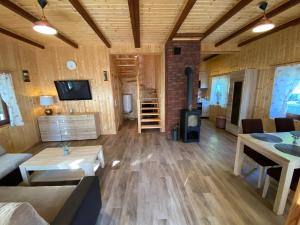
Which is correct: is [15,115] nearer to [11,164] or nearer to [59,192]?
[11,164]

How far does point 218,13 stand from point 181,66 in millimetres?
1549

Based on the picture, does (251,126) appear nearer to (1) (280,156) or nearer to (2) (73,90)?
(1) (280,156)

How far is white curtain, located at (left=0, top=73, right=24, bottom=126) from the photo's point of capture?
10.3ft

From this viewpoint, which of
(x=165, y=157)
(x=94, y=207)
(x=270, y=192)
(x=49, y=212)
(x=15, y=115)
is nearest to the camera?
(x=49, y=212)

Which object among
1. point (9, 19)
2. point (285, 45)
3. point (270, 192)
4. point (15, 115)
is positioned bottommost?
point (270, 192)

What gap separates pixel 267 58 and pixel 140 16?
11.1 feet

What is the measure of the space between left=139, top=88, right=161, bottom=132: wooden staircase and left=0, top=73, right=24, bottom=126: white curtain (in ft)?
10.5

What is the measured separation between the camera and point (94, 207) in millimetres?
1491

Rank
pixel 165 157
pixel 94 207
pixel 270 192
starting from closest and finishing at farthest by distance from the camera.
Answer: pixel 94 207 → pixel 270 192 → pixel 165 157

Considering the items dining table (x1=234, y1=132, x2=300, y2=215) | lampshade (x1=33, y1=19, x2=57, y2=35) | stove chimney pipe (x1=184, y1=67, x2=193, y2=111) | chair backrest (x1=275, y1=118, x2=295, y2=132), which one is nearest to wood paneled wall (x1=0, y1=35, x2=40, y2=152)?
lampshade (x1=33, y1=19, x2=57, y2=35)

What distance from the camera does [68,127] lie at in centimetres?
424

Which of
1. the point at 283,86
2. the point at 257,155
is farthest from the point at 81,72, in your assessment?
the point at 283,86

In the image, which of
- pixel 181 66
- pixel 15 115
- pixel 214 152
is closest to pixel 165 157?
pixel 214 152

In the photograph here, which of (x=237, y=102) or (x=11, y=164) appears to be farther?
(x=237, y=102)
